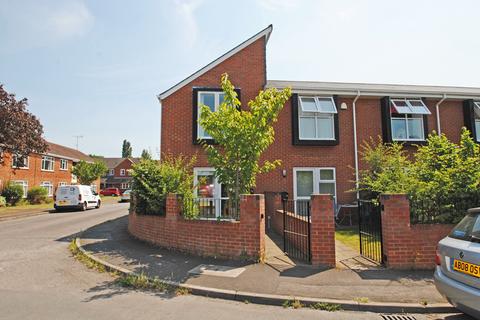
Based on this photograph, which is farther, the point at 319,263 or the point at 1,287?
the point at 319,263

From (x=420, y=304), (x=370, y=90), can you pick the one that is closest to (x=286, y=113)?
(x=370, y=90)

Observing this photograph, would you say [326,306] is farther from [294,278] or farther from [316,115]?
[316,115]

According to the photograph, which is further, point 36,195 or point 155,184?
point 36,195

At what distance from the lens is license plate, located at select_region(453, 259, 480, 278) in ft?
11.3

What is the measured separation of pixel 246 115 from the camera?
7.69 metres

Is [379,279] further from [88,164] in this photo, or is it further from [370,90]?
[88,164]

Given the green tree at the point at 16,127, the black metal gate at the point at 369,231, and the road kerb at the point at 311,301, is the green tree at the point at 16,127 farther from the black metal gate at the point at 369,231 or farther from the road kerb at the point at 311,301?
the black metal gate at the point at 369,231

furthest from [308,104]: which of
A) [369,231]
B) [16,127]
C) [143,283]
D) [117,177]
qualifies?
[117,177]

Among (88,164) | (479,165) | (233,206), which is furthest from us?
(88,164)

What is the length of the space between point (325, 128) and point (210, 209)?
748 centimetres

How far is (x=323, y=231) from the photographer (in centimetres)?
631

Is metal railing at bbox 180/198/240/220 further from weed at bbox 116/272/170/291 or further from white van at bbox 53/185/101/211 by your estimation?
white van at bbox 53/185/101/211

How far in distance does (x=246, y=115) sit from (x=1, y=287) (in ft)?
20.4

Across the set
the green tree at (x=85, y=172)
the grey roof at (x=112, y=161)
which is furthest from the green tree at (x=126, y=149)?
the green tree at (x=85, y=172)
